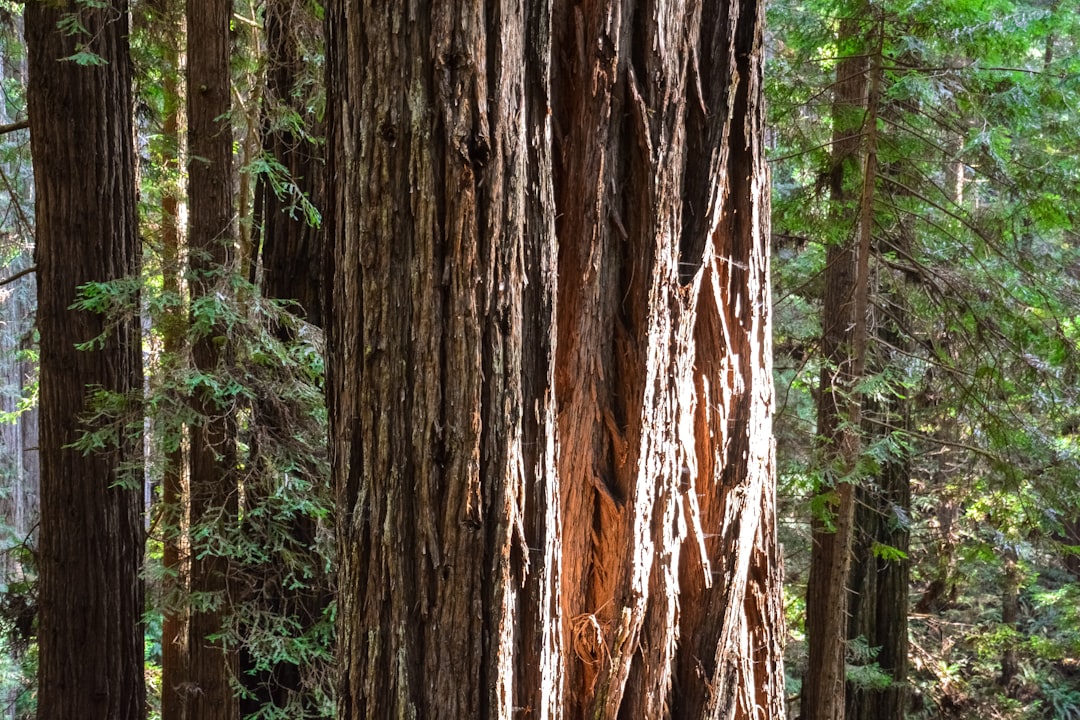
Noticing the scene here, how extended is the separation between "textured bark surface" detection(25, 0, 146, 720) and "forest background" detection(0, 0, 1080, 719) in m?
0.23

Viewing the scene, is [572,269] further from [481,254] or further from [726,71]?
[726,71]

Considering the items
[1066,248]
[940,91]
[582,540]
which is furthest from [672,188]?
[1066,248]

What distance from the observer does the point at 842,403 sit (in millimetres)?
6707

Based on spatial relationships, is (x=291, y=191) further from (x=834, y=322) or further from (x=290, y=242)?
(x=834, y=322)

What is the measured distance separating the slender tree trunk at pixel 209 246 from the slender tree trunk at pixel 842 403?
399cm

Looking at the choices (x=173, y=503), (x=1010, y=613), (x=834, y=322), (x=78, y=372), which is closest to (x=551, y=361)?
(x=173, y=503)

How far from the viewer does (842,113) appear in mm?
6465

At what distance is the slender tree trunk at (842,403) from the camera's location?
5977 mm

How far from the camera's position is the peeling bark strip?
73.3 inches

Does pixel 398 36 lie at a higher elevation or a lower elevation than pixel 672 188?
higher

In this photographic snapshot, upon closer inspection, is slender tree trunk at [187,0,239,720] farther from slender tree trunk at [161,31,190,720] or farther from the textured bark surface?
the textured bark surface

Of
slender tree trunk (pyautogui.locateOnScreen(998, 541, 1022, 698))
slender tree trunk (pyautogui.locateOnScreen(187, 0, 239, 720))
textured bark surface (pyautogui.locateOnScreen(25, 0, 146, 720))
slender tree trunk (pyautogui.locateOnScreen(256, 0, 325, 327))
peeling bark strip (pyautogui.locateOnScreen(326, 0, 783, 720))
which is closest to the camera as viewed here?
peeling bark strip (pyautogui.locateOnScreen(326, 0, 783, 720))

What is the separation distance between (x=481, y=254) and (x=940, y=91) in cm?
601

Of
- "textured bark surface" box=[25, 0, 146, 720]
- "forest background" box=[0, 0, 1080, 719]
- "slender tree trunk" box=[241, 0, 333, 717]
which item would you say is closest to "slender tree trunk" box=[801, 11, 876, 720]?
"forest background" box=[0, 0, 1080, 719]
